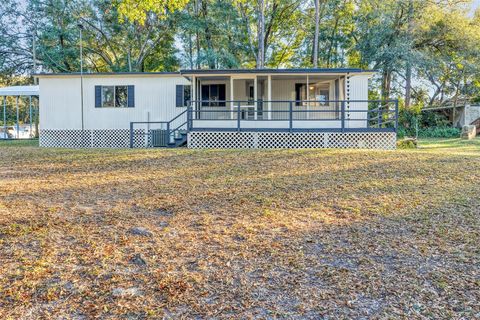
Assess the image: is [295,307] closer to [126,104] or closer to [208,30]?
[126,104]

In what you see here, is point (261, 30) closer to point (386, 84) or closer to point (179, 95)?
point (179, 95)

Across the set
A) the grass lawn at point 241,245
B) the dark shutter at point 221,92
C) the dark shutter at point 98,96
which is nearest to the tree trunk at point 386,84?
the dark shutter at point 221,92

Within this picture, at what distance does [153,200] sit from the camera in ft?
18.1

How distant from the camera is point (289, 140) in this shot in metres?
13.0

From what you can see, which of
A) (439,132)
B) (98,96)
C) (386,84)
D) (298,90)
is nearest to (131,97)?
(98,96)

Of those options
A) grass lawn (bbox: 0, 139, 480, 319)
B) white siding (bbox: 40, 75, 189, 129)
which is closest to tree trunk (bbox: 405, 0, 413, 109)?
white siding (bbox: 40, 75, 189, 129)

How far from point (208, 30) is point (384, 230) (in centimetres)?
2263

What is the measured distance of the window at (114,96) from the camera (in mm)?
15758

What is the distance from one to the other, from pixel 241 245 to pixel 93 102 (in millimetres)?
13914

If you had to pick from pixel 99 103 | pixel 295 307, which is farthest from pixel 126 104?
pixel 295 307

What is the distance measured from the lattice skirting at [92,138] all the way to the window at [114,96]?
1.05 m

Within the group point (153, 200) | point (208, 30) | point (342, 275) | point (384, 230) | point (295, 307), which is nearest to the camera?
point (295, 307)

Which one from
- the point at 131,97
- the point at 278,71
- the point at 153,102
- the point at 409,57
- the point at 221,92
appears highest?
the point at 409,57

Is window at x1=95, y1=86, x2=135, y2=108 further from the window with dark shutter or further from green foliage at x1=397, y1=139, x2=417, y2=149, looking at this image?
green foliage at x1=397, y1=139, x2=417, y2=149
